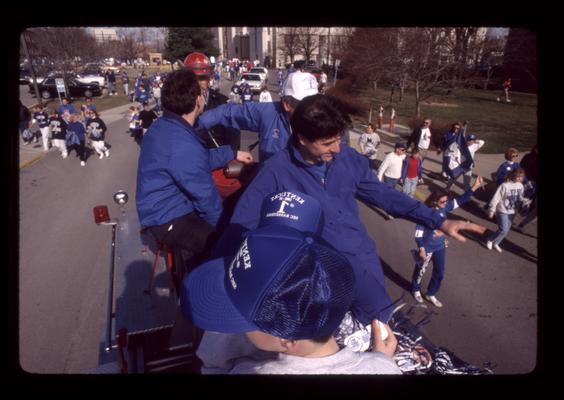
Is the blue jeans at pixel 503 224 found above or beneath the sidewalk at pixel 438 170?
above

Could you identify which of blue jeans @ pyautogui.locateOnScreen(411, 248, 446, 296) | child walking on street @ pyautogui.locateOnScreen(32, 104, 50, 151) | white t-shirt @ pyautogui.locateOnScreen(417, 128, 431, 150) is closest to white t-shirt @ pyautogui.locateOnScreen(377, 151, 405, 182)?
white t-shirt @ pyautogui.locateOnScreen(417, 128, 431, 150)

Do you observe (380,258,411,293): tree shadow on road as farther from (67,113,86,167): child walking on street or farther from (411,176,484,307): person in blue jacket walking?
(67,113,86,167): child walking on street

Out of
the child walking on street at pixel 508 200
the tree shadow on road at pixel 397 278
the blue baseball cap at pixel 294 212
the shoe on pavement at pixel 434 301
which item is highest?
the blue baseball cap at pixel 294 212

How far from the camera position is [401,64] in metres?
11.0

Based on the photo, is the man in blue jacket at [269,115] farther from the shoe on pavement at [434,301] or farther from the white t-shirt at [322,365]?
the shoe on pavement at [434,301]

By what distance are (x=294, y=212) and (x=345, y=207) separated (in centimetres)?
75

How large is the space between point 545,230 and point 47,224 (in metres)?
7.83

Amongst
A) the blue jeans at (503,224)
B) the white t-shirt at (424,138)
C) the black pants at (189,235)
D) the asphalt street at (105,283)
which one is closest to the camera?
the black pants at (189,235)

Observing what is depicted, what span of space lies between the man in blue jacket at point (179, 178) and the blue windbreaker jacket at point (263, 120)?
873 mm

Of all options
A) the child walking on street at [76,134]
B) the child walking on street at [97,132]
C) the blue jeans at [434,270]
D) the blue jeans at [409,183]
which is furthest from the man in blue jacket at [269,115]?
the child walking on street at [97,132]

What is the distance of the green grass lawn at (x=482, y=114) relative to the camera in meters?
14.2

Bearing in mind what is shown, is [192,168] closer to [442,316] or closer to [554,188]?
[554,188]

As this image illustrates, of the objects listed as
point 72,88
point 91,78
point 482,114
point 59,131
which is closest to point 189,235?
point 59,131
